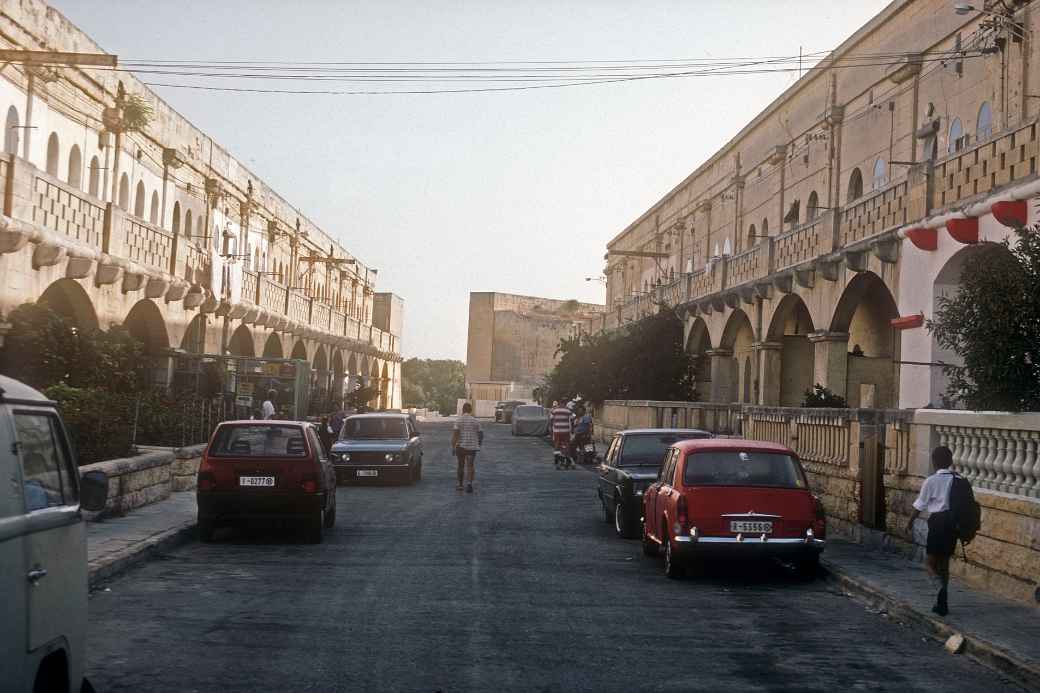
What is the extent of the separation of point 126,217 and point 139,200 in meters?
5.65

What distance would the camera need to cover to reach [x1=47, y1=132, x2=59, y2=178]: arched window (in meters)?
24.1

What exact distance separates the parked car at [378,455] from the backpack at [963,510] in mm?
16839

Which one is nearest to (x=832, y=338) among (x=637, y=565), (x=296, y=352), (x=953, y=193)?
(x=953, y=193)

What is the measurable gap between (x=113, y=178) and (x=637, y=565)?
18835mm

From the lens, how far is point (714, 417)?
31.5 m

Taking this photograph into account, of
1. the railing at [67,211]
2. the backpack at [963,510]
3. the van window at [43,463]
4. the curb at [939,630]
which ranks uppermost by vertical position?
the railing at [67,211]

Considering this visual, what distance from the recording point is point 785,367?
3222cm

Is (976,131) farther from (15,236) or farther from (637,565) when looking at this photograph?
(15,236)

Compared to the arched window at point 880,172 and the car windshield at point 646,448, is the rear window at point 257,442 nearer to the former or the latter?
the car windshield at point 646,448

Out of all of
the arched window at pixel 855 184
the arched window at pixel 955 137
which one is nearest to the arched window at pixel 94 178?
the arched window at pixel 855 184

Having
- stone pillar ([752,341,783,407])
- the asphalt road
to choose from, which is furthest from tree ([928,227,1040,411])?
stone pillar ([752,341,783,407])

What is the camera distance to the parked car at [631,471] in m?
16.5

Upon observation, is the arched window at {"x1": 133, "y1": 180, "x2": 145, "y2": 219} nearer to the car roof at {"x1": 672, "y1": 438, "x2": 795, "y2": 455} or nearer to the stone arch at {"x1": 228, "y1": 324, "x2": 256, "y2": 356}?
the stone arch at {"x1": 228, "y1": 324, "x2": 256, "y2": 356}

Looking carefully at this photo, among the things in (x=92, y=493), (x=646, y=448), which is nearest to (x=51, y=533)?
(x=92, y=493)
